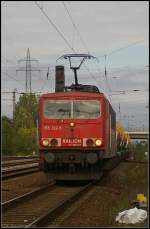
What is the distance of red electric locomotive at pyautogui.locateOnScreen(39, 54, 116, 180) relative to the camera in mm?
18047

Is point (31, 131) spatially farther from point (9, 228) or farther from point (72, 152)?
point (9, 228)

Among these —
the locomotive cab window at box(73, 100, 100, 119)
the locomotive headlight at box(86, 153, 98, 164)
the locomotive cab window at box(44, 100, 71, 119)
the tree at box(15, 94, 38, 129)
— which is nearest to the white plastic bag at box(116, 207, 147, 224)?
the locomotive headlight at box(86, 153, 98, 164)

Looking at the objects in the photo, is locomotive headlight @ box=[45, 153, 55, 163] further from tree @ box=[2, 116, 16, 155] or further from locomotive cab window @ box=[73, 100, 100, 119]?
tree @ box=[2, 116, 16, 155]

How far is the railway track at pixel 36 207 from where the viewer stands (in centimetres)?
1041

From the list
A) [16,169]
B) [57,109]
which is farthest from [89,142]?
[16,169]

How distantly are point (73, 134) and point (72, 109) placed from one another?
0.94m

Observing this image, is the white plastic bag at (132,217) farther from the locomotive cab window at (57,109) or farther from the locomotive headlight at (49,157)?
the locomotive cab window at (57,109)

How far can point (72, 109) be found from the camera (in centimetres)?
1870

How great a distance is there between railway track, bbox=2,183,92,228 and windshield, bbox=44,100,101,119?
262 centimetres

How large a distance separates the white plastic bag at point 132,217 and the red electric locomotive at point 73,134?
7.32 metres

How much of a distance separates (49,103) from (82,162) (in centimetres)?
234

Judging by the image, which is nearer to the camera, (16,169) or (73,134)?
(73,134)

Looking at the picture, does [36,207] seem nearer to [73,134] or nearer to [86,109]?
[73,134]

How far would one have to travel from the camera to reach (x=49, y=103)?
18891mm
